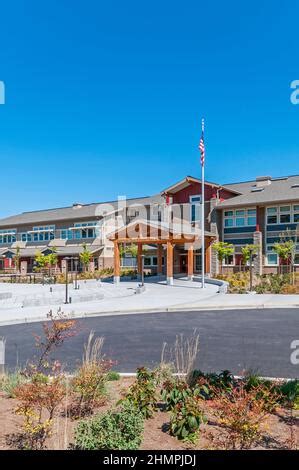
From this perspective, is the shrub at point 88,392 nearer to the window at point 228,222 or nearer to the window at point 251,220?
the window at point 251,220

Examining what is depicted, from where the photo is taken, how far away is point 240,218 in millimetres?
41125

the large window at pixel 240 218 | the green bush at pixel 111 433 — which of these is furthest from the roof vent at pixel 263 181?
the green bush at pixel 111 433

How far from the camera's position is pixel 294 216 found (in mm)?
38188

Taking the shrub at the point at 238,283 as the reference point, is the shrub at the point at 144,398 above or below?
above

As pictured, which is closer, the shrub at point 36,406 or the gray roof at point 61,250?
the shrub at point 36,406

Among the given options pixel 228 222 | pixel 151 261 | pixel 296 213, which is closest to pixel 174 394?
pixel 296 213

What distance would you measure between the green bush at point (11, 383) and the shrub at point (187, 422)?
9.35 feet

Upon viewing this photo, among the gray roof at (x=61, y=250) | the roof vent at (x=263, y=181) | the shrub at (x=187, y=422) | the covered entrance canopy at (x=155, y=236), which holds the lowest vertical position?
the shrub at (x=187, y=422)

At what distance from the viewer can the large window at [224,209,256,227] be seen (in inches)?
1593

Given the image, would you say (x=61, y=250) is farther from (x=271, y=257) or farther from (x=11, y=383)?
(x=11, y=383)

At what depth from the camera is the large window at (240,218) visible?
40.5 metres

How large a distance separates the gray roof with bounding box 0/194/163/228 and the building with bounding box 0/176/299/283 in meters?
0.18

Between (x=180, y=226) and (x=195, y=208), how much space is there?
7.16 m

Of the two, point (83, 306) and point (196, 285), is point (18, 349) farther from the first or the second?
point (196, 285)
